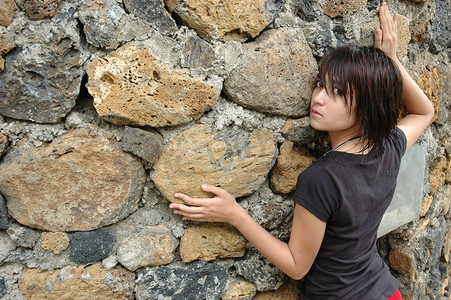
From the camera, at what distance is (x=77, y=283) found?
1003mm

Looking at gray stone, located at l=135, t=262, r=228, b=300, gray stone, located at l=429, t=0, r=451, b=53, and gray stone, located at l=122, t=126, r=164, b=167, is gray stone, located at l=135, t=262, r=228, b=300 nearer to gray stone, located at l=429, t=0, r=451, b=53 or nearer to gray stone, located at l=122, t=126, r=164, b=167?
gray stone, located at l=122, t=126, r=164, b=167

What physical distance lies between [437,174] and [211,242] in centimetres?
143

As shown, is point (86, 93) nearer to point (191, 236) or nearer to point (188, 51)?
point (188, 51)

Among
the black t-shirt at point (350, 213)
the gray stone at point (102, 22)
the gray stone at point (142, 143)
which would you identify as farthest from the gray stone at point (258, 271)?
the gray stone at point (102, 22)

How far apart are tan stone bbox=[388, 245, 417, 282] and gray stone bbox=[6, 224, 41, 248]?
1.59 metres

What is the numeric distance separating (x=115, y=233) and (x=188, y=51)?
597 millimetres

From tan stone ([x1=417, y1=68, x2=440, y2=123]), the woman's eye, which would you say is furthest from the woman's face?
tan stone ([x1=417, y1=68, x2=440, y2=123])

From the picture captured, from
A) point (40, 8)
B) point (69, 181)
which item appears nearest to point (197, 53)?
point (40, 8)

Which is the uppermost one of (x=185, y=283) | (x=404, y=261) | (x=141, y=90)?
(x=141, y=90)

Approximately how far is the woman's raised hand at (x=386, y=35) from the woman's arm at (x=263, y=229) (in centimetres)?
70

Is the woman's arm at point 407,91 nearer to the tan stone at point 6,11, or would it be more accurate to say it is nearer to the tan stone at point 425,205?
the tan stone at point 425,205

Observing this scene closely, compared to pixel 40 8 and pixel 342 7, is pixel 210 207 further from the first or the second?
pixel 342 7

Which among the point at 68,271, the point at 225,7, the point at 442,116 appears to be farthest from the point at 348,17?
the point at 68,271

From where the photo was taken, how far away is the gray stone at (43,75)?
86 centimetres
